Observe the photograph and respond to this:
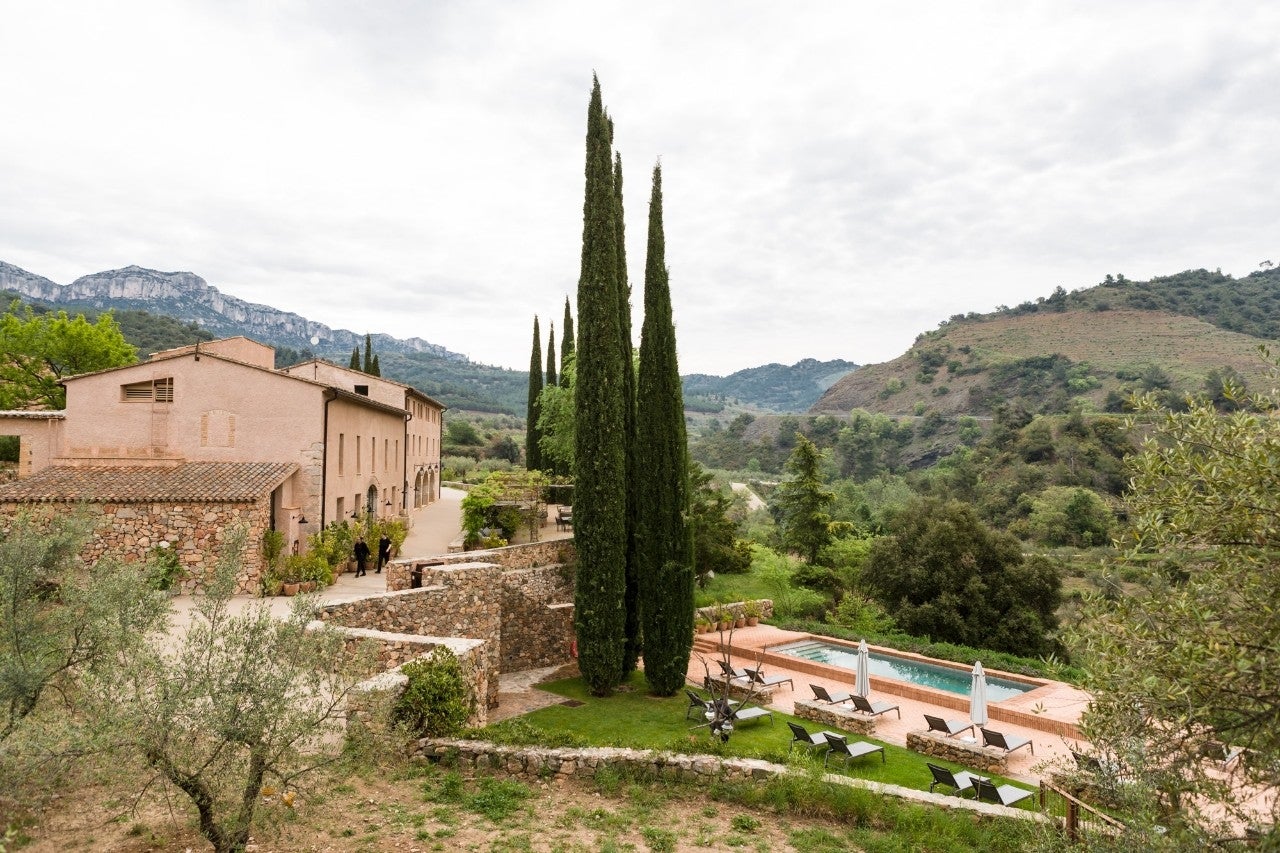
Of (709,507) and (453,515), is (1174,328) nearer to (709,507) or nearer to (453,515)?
(709,507)

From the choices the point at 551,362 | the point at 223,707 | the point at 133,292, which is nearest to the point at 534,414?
the point at 551,362

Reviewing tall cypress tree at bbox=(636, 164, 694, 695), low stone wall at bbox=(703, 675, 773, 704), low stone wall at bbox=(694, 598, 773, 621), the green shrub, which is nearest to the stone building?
the green shrub

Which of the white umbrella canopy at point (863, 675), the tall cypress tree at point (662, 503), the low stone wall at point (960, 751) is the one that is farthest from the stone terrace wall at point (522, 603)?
the low stone wall at point (960, 751)

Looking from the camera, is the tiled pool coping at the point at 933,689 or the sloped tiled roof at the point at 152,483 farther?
the sloped tiled roof at the point at 152,483

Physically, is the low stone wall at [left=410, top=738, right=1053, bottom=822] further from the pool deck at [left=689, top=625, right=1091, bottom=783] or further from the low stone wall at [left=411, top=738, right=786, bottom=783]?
the pool deck at [left=689, top=625, right=1091, bottom=783]

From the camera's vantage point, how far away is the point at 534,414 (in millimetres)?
38062

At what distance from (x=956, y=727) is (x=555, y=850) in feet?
30.3

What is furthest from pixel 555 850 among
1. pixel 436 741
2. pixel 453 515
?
pixel 453 515

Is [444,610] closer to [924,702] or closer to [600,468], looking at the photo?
[600,468]

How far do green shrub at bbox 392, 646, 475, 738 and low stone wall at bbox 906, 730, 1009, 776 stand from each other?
27.5 feet

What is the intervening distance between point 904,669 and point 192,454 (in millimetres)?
20832

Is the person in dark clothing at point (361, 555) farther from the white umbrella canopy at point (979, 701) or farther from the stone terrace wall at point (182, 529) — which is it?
the white umbrella canopy at point (979, 701)

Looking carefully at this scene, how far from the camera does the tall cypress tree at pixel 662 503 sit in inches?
624

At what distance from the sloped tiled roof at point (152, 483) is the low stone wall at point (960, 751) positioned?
1605 cm
